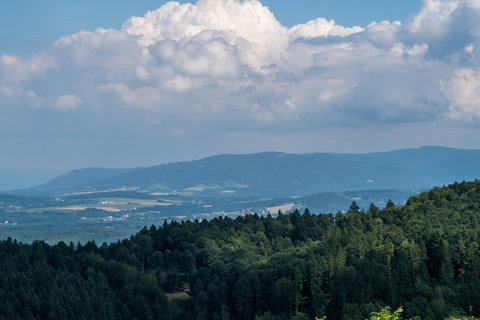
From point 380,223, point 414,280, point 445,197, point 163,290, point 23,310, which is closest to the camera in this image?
point 23,310

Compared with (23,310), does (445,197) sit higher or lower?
higher

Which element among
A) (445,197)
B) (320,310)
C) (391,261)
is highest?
(445,197)

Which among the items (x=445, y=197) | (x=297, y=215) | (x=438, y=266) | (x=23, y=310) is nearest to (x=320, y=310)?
(x=438, y=266)

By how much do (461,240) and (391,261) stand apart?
1594 centimetres

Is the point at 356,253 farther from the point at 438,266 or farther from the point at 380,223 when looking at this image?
the point at 380,223

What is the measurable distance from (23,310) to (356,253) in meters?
71.0

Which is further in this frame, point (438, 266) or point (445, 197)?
point (445, 197)

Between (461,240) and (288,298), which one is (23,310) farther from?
(461,240)

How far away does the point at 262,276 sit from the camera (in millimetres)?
122375

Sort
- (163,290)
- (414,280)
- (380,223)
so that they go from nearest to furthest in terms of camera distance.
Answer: (414,280)
(163,290)
(380,223)

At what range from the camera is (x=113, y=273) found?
129 meters

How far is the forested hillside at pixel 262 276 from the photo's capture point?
10638 centimetres

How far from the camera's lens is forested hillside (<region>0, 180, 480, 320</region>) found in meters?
106

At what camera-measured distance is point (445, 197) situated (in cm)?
17825
